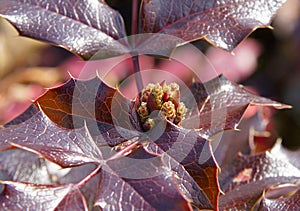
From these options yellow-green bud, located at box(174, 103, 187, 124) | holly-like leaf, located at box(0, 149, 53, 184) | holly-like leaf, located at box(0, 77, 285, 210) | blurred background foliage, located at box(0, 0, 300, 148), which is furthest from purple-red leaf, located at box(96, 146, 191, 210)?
blurred background foliage, located at box(0, 0, 300, 148)

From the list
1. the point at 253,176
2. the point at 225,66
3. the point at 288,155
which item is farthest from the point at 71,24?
the point at 225,66

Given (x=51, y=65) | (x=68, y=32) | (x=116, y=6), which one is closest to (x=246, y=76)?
(x=116, y=6)

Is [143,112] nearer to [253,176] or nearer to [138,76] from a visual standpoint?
[138,76]

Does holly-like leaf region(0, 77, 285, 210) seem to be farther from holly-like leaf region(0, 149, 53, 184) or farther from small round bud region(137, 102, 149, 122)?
holly-like leaf region(0, 149, 53, 184)

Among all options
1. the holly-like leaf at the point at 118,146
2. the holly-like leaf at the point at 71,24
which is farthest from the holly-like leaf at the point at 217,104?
the holly-like leaf at the point at 71,24

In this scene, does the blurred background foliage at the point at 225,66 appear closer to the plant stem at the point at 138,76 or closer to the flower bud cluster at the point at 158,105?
the plant stem at the point at 138,76
